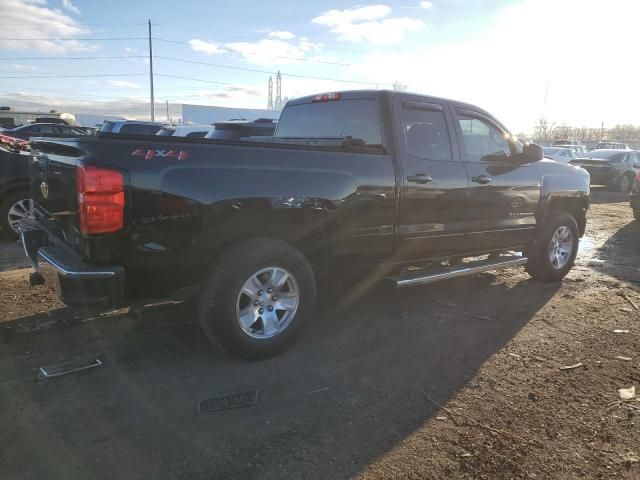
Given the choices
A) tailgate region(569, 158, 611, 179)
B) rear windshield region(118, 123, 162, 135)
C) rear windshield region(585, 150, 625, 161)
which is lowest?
tailgate region(569, 158, 611, 179)

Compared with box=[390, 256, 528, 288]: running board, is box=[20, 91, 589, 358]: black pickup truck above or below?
above

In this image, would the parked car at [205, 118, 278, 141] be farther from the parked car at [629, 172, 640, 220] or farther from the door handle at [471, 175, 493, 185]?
the parked car at [629, 172, 640, 220]

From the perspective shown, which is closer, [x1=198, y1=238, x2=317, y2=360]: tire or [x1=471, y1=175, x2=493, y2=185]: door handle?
[x1=198, y1=238, x2=317, y2=360]: tire

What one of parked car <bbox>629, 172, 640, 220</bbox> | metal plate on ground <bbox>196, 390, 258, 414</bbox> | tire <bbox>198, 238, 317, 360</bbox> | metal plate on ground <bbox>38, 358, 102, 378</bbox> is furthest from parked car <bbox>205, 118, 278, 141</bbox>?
parked car <bbox>629, 172, 640, 220</bbox>

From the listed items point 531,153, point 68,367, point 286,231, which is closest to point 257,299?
point 286,231

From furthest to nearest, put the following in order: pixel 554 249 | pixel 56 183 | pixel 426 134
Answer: pixel 554 249
pixel 426 134
pixel 56 183

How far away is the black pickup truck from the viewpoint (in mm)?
3068

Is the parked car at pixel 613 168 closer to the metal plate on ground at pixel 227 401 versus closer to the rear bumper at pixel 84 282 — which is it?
the metal plate on ground at pixel 227 401

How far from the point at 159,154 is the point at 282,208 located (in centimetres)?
94

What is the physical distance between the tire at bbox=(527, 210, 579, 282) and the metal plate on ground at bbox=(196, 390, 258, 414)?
13.5 feet

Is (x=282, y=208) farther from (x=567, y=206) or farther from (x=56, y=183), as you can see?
(x=567, y=206)

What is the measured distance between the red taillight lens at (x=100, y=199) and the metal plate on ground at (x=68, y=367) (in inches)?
44.4

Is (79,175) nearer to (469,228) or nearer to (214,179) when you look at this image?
(214,179)

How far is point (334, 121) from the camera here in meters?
4.81
